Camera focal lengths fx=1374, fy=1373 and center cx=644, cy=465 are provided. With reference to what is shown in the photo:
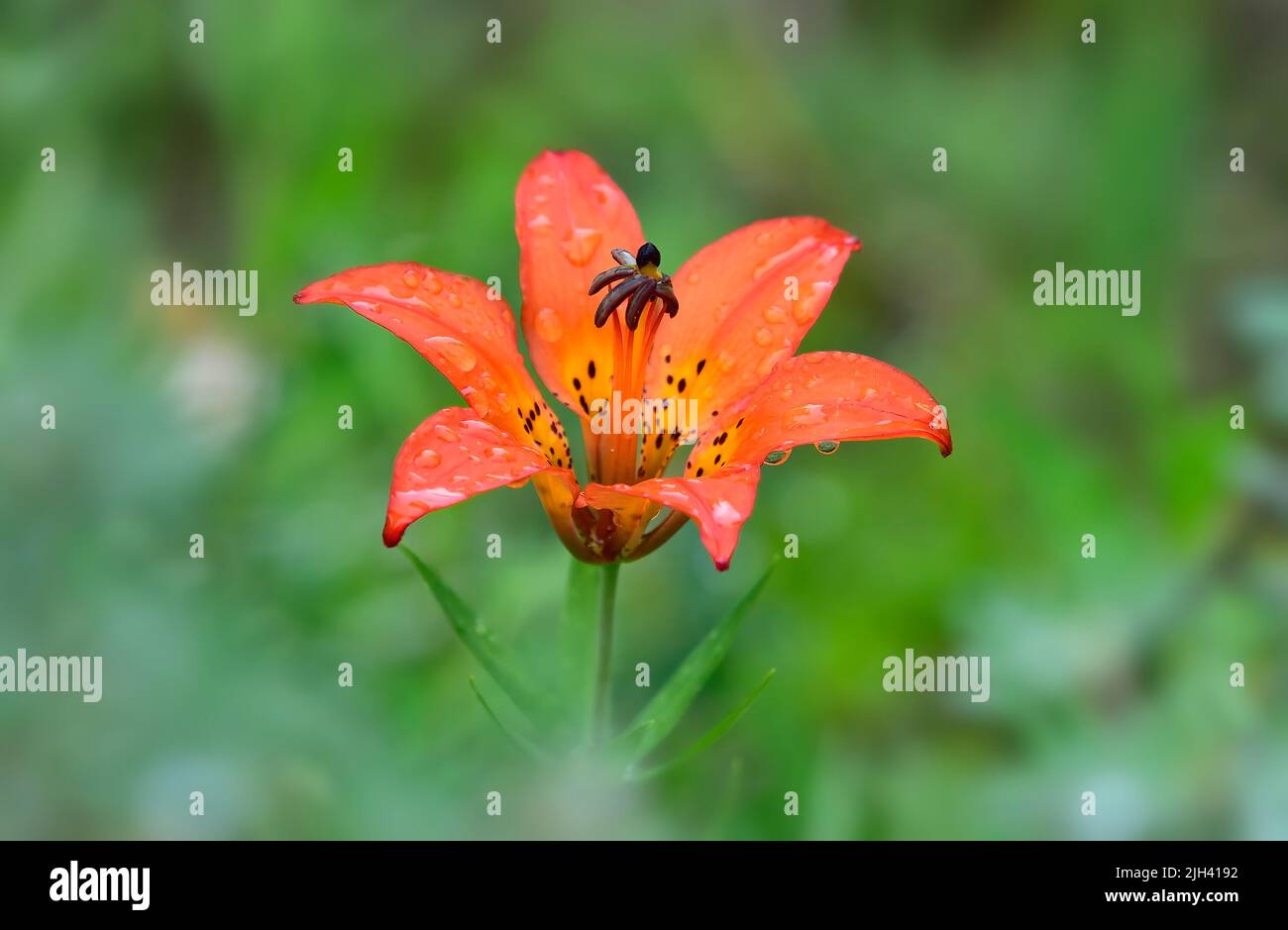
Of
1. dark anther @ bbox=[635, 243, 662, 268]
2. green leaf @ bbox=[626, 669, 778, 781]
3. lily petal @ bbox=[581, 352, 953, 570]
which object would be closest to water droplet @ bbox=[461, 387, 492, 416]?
Result: lily petal @ bbox=[581, 352, 953, 570]

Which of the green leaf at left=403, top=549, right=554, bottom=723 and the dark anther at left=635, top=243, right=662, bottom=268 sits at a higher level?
the dark anther at left=635, top=243, right=662, bottom=268

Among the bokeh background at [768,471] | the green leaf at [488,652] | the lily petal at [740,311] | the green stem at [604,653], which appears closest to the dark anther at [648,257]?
the lily petal at [740,311]

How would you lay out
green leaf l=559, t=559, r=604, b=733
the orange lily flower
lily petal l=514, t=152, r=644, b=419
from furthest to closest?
lily petal l=514, t=152, r=644, b=419, green leaf l=559, t=559, r=604, b=733, the orange lily flower

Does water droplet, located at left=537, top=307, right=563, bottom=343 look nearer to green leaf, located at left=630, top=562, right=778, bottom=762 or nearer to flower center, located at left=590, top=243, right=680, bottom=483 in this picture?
flower center, located at left=590, top=243, right=680, bottom=483

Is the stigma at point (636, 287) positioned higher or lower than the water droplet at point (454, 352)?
higher

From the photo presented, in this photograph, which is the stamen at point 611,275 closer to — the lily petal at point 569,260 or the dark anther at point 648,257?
the dark anther at point 648,257

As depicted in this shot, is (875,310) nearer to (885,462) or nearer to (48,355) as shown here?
(885,462)
